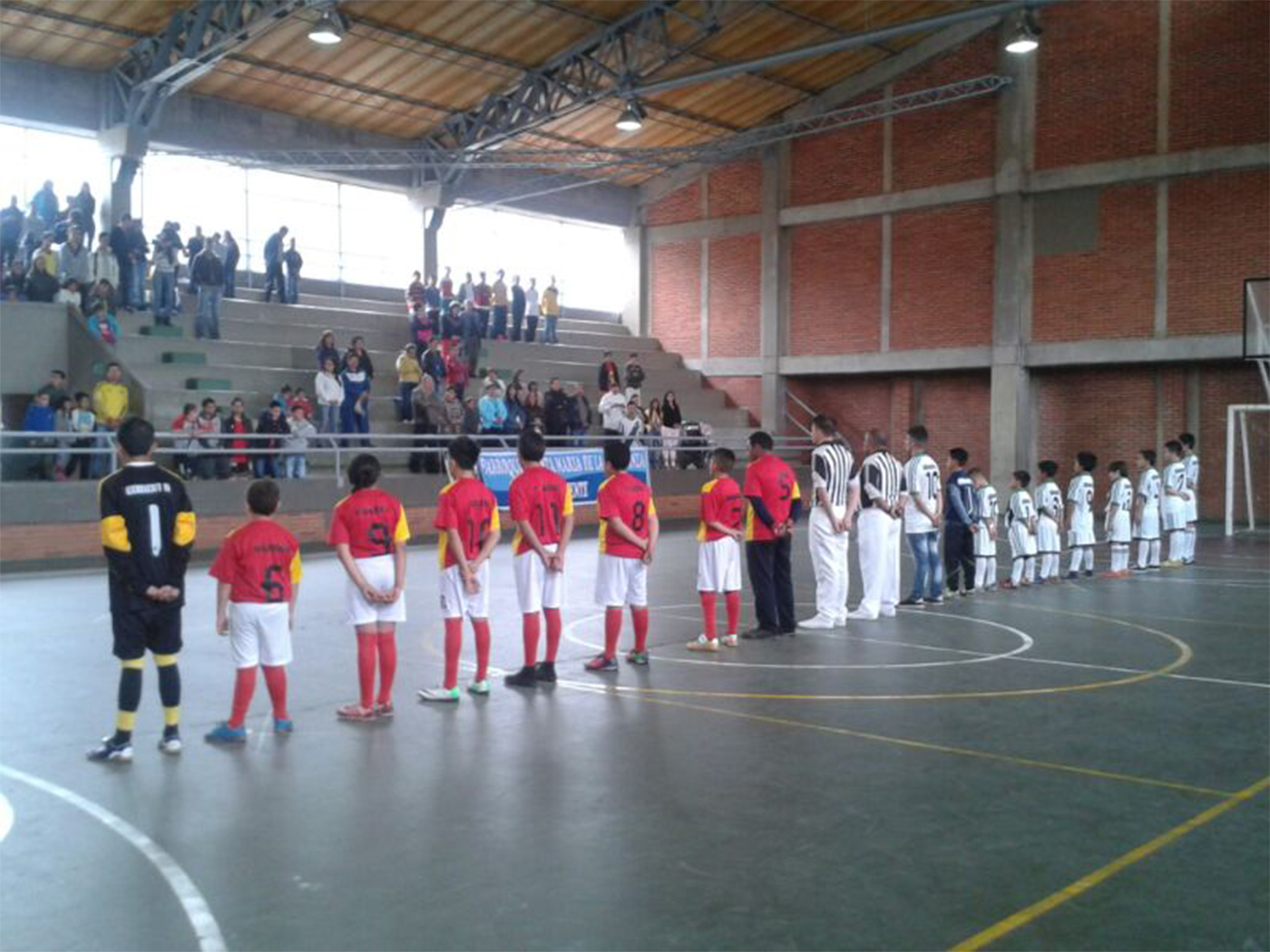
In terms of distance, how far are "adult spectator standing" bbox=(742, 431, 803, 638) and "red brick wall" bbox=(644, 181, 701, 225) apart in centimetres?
2780

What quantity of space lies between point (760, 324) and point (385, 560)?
97.5ft

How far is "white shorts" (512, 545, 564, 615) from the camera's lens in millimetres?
9562

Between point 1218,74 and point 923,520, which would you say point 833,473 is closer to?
point 923,520

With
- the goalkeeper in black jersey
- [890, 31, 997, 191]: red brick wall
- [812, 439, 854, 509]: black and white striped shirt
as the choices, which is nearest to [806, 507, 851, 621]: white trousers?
[812, 439, 854, 509]: black and white striped shirt

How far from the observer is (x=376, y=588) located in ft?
27.6

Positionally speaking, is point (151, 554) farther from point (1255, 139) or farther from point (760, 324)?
point (760, 324)

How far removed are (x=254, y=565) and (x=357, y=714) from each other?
1432 mm

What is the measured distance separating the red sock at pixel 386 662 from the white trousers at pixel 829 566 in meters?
5.47

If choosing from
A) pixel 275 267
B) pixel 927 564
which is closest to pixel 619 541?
pixel 927 564

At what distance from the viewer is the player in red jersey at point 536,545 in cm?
949

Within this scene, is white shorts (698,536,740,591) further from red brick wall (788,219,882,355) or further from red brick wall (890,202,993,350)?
red brick wall (788,219,882,355)

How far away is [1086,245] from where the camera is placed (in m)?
30.5

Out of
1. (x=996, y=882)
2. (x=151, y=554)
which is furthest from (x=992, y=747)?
(x=151, y=554)

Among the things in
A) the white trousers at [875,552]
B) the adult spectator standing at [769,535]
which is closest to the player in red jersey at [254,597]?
the adult spectator standing at [769,535]
